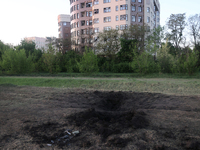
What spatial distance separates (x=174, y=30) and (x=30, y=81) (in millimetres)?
43878

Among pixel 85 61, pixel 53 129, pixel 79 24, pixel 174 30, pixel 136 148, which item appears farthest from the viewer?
pixel 79 24

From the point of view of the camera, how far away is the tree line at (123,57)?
63.8ft

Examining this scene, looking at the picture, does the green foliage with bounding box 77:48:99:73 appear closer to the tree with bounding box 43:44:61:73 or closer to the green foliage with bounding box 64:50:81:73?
the tree with bounding box 43:44:61:73

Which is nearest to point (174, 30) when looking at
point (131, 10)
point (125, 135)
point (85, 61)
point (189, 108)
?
point (131, 10)

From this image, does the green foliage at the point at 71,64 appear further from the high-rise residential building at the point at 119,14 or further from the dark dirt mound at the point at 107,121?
the dark dirt mound at the point at 107,121

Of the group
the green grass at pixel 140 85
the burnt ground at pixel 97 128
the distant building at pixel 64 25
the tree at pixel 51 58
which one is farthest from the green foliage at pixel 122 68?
the distant building at pixel 64 25

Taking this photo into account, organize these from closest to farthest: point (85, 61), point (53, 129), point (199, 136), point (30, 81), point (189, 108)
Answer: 1. point (199, 136)
2. point (53, 129)
3. point (189, 108)
4. point (30, 81)
5. point (85, 61)

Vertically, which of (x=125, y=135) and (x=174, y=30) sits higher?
(x=174, y=30)

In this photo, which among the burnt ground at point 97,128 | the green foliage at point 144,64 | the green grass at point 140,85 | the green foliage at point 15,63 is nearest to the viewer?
the burnt ground at point 97,128

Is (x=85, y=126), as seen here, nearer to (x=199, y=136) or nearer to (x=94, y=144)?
(x=94, y=144)

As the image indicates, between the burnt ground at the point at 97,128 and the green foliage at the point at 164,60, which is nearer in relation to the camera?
the burnt ground at the point at 97,128

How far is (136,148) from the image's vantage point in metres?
3.49

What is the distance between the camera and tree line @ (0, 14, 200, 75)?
766 inches

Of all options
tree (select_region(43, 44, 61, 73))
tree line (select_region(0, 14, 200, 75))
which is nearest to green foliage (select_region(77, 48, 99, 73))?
tree line (select_region(0, 14, 200, 75))
